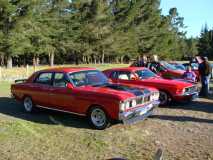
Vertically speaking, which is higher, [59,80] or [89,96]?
[59,80]

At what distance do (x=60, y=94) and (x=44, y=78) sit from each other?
1144 mm

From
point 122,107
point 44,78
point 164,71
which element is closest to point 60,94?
point 44,78

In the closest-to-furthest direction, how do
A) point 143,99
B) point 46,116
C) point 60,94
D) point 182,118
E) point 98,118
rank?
1. point 98,118
2. point 143,99
3. point 60,94
4. point 182,118
5. point 46,116

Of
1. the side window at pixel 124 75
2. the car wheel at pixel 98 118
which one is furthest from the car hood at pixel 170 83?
the car wheel at pixel 98 118

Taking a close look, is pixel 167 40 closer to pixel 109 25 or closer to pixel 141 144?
pixel 109 25

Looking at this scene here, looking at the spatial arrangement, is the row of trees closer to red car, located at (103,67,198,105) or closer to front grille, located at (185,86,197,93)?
red car, located at (103,67,198,105)

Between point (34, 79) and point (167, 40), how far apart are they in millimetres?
66516

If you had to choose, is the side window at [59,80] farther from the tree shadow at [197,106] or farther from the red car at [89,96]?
the tree shadow at [197,106]

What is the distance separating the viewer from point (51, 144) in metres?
7.64

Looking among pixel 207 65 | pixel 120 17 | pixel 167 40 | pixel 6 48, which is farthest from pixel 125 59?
pixel 207 65

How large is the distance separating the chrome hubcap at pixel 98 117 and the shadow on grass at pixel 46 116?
14.2 inches

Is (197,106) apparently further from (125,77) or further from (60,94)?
(60,94)

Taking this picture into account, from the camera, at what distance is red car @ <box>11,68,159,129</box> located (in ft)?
28.9

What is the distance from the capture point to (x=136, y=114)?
9.05 metres
